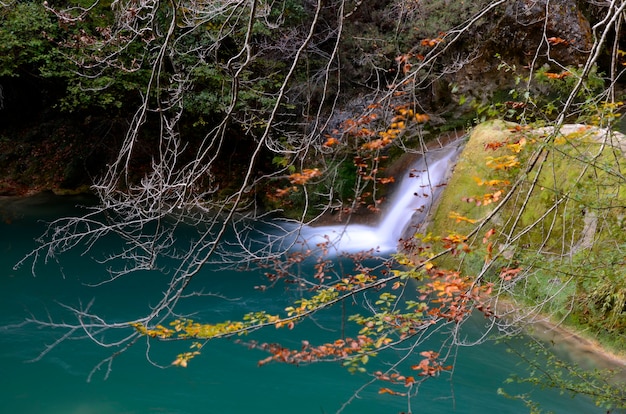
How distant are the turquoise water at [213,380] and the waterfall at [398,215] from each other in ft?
7.84

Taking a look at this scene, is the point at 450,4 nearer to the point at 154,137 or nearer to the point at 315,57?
the point at 315,57

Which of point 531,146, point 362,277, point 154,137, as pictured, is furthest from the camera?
point 154,137

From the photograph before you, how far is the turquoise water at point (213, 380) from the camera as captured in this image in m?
4.84

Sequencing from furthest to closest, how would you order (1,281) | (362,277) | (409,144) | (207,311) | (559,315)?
(409,144) < (1,281) < (207,311) < (559,315) < (362,277)

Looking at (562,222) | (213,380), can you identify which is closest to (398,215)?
(562,222)

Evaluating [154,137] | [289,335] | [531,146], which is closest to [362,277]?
[531,146]

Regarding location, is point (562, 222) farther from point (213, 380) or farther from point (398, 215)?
point (213, 380)

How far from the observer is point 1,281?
23.6 feet

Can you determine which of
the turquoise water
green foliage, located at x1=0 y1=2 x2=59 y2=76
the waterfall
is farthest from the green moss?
green foliage, located at x1=0 y1=2 x2=59 y2=76

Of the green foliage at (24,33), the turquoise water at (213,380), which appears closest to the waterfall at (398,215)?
the turquoise water at (213,380)

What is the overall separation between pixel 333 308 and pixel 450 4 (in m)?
4.94

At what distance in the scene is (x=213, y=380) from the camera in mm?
5270

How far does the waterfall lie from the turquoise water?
7.84 feet

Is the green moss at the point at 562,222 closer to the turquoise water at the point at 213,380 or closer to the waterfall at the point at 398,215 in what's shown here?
the waterfall at the point at 398,215
